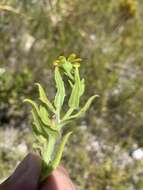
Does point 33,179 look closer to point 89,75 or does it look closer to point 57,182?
point 57,182

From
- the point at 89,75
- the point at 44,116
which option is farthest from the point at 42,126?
the point at 89,75

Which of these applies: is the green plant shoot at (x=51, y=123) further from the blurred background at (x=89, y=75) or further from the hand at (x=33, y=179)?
the blurred background at (x=89, y=75)

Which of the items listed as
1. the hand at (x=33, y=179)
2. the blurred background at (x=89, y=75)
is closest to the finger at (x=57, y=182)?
the hand at (x=33, y=179)

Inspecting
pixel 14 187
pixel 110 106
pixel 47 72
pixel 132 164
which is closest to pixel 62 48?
pixel 47 72

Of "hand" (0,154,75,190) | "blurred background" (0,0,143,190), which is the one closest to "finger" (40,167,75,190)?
"hand" (0,154,75,190)

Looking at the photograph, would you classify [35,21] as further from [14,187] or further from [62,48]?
[14,187]

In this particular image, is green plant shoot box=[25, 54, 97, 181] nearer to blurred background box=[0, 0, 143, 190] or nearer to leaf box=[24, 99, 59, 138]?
leaf box=[24, 99, 59, 138]

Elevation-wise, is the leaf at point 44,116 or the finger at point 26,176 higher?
the leaf at point 44,116
